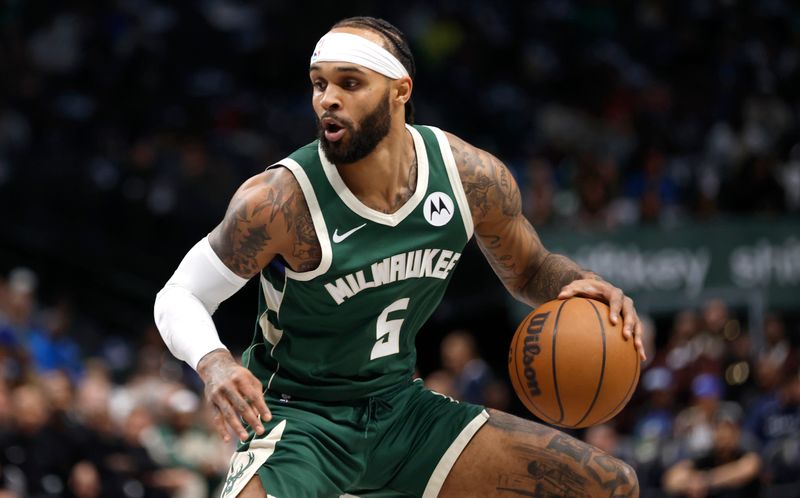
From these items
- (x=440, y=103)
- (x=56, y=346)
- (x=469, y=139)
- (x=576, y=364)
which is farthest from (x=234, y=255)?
(x=440, y=103)

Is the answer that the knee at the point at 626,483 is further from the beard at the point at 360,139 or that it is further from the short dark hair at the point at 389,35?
the short dark hair at the point at 389,35

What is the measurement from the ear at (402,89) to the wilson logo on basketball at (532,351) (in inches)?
37.3

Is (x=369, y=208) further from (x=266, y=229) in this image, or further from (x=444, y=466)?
(x=444, y=466)

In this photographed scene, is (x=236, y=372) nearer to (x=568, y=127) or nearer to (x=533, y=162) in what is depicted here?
(x=533, y=162)

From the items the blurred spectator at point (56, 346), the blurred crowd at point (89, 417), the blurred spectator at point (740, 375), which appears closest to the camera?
the blurred crowd at point (89, 417)

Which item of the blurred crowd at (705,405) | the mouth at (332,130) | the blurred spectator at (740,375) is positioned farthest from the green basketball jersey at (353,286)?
the blurred spectator at (740,375)

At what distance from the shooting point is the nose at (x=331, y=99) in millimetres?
4367

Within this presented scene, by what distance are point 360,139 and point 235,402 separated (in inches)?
42.3

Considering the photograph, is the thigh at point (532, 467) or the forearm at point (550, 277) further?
the forearm at point (550, 277)

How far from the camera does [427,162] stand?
470 cm

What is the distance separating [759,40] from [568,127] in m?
3.35


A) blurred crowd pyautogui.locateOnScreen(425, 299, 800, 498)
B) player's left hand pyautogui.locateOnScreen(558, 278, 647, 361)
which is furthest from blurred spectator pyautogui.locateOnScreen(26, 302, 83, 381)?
player's left hand pyautogui.locateOnScreen(558, 278, 647, 361)

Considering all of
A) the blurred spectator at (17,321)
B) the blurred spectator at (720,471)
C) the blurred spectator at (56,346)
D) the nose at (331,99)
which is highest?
the nose at (331,99)

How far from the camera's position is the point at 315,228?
4.38 meters
